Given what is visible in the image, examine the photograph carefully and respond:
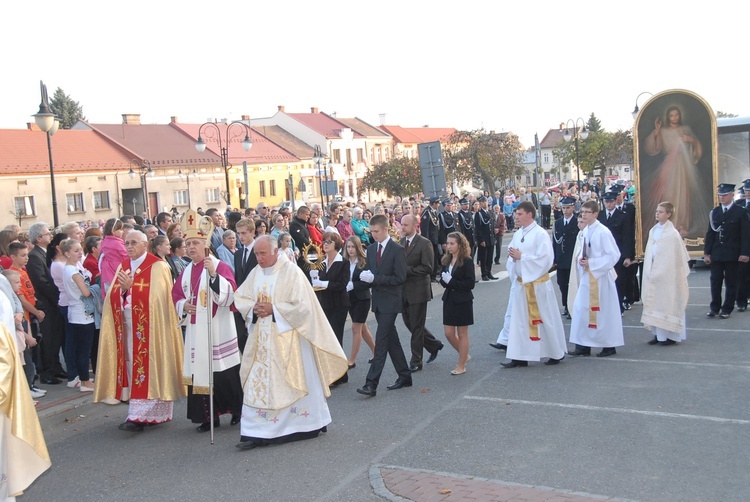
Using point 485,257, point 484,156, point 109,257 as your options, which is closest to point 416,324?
point 109,257

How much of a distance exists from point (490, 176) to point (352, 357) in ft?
113

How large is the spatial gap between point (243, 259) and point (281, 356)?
317 centimetres

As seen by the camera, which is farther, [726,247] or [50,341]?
[726,247]

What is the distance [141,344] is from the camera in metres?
7.46

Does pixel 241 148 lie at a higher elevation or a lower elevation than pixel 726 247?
higher

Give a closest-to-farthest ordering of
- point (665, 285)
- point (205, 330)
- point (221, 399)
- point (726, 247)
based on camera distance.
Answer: point (205, 330), point (221, 399), point (665, 285), point (726, 247)

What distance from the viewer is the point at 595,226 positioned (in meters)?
9.82

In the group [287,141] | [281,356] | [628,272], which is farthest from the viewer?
[287,141]

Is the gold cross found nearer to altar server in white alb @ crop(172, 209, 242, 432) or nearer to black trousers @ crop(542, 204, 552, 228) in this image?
altar server in white alb @ crop(172, 209, 242, 432)

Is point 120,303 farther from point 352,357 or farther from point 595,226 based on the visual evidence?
point 595,226

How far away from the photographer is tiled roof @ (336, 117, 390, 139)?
3121 inches

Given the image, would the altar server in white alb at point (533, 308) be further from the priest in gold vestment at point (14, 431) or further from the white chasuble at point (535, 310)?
the priest in gold vestment at point (14, 431)

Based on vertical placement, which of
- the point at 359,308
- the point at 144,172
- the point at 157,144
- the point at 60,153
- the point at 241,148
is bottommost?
the point at 359,308

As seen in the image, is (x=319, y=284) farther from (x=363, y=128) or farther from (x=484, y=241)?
(x=363, y=128)
